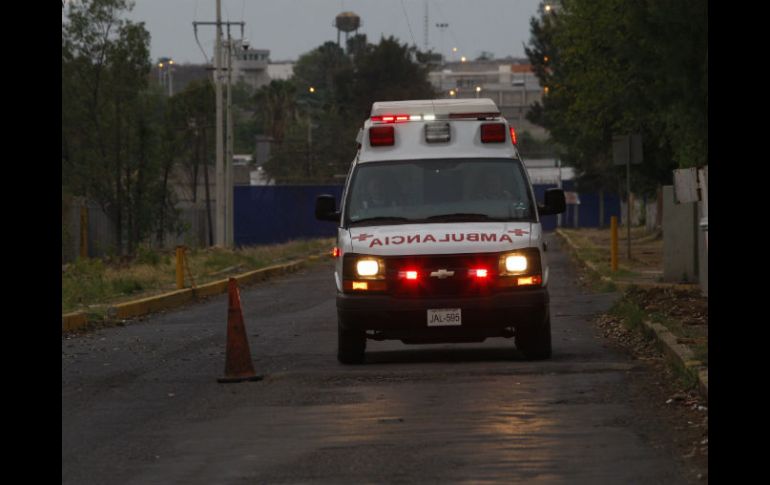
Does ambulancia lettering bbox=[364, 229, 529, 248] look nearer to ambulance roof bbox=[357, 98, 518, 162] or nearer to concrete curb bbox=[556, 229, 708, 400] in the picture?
ambulance roof bbox=[357, 98, 518, 162]

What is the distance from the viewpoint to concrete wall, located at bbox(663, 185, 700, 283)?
24.6 m

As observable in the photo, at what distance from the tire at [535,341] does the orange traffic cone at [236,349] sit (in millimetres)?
2597

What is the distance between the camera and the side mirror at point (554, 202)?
48.5ft

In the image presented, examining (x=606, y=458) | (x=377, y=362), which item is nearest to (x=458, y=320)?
(x=377, y=362)

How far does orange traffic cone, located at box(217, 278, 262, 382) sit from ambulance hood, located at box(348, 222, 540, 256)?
126 centimetres

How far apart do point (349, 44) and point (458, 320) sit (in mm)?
139362

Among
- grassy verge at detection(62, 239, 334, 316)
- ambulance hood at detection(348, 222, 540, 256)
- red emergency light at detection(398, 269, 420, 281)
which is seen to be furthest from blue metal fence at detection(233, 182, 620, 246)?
red emergency light at detection(398, 269, 420, 281)

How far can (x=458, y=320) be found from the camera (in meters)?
14.0

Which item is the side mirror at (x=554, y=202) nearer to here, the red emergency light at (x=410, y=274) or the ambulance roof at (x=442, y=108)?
the ambulance roof at (x=442, y=108)

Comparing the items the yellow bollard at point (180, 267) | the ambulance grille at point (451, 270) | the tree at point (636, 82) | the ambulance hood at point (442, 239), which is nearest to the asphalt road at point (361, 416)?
the ambulance grille at point (451, 270)

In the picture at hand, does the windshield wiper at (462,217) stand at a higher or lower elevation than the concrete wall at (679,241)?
higher

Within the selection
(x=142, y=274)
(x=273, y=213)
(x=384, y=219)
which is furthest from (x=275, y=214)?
(x=384, y=219)

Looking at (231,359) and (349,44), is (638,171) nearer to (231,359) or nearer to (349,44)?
(231,359)

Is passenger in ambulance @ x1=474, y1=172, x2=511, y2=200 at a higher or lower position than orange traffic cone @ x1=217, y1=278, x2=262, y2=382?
higher
